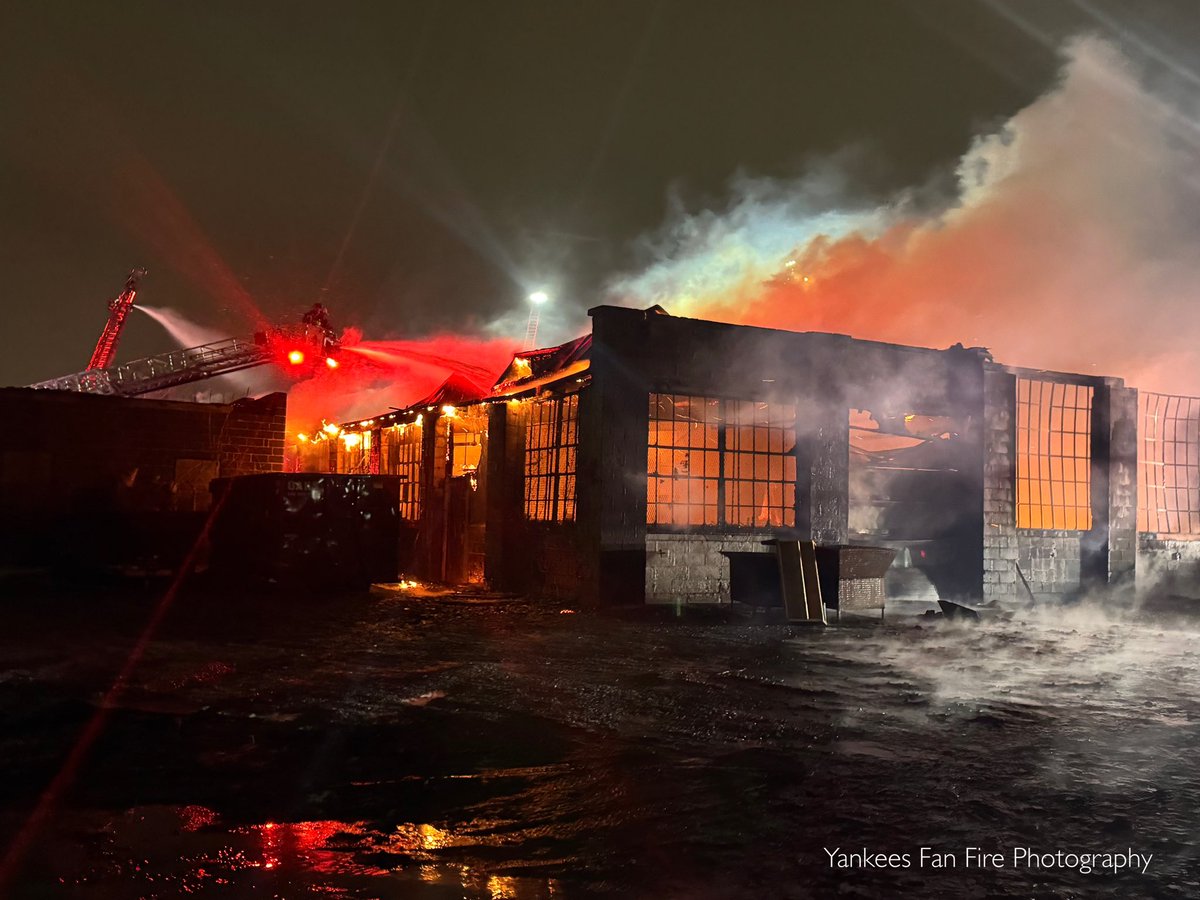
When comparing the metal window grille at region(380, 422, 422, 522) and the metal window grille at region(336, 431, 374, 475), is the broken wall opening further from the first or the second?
the metal window grille at region(336, 431, 374, 475)

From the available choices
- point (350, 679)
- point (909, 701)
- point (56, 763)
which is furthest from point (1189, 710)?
point (56, 763)

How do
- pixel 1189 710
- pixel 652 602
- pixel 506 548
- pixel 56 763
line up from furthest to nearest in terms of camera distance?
pixel 506 548 < pixel 652 602 < pixel 1189 710 < pixel 56 763

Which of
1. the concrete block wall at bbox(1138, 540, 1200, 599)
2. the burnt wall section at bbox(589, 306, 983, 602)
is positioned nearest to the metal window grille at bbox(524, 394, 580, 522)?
the burnt wall section at bbox(589, 306, 983, 602)

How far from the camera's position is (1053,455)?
1627 cm

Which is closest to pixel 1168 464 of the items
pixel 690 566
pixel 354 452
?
pixel 690 566

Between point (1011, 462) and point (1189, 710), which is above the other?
point (1011, 462)

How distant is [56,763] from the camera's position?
4.16m

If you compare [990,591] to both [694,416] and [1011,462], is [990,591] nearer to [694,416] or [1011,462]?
[1011,462]

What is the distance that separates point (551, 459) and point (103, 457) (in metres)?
10.0

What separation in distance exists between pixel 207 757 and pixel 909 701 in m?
4.76

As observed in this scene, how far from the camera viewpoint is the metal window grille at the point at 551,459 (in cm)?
1338

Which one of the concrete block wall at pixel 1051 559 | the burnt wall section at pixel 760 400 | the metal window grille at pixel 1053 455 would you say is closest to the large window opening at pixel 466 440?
the burnt wall section at pixel 760 400

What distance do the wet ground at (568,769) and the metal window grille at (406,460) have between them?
10130 millimetres

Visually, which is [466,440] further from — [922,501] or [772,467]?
[922,501]
